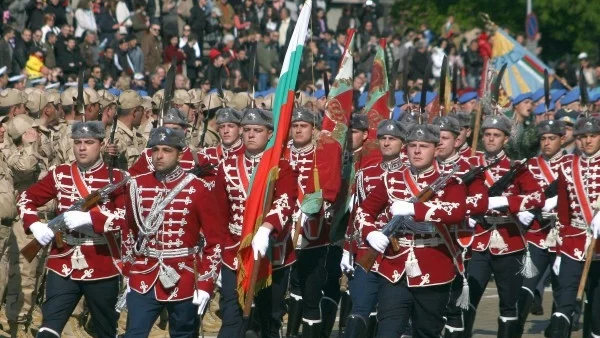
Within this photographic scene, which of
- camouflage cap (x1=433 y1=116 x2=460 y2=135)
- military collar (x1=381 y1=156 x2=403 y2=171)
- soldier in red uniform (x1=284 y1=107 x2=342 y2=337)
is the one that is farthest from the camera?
soldier in red uniform (x1=284 y1=107 x2=342 y2=337)

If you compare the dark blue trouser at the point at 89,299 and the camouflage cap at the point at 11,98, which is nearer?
the dark blue trouser at the point at 89,299

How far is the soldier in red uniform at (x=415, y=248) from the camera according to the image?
11.6 meters

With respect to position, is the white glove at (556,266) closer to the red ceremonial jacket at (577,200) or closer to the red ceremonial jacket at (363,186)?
the red ceremonial jacket at (577,200)

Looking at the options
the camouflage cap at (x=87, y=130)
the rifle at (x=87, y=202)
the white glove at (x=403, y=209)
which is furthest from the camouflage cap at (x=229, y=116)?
the white glove at (x=403, y=209)

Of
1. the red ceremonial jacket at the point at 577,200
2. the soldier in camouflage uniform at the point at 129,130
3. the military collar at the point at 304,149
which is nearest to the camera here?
the red ceremonial jacket at the point at 577,200

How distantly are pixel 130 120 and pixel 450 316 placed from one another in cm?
429

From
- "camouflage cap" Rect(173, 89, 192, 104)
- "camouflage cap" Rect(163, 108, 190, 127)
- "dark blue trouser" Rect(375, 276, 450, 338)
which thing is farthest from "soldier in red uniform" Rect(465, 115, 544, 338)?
"camouflage cap" Rect(173, 89, 192, 104)

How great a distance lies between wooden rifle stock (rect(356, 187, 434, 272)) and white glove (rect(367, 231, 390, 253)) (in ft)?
0.34

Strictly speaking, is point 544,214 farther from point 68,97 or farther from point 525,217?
point 68,97

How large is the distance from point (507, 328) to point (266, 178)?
334cm

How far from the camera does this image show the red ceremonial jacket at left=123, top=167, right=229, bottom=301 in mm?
11398

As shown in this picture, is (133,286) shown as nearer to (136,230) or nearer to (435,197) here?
(136,230)

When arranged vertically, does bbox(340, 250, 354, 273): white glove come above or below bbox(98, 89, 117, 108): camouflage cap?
below

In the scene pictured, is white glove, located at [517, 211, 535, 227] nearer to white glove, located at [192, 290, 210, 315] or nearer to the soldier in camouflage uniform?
the soldier in camouflage uniform
